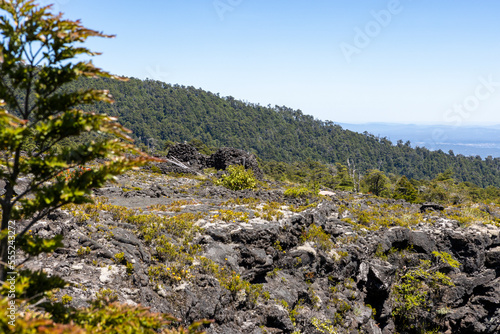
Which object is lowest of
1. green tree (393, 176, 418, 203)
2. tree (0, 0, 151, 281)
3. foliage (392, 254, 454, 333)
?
foliage (392, 254, 454, 333)

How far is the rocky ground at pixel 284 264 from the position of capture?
8641mm

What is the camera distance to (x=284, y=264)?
12664 millimetres

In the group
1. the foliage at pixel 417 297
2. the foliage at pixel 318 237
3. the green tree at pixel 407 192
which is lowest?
the foliage at pixel 417 297

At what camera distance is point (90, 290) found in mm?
7199

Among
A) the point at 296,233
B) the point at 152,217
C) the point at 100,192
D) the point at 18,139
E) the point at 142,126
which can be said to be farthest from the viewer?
the point at 142,126

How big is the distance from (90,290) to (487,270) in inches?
741

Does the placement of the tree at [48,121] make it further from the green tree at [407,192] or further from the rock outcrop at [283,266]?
the green tree at [407,192]

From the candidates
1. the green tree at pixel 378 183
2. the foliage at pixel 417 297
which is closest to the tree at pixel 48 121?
the foliage at pixel 417 297

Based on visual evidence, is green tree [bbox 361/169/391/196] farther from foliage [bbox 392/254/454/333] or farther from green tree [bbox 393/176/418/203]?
foliage [bbox 392/254/454/333]

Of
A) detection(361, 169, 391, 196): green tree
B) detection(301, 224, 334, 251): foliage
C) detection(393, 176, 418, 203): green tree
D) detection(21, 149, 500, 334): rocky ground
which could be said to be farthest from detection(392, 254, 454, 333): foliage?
detection(361, 169, 391, 196): green tree

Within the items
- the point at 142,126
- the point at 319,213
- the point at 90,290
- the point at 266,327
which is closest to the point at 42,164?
the point at 90,290

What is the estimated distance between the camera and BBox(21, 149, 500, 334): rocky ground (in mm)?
8641

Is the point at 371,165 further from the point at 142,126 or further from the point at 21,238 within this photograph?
the point at 21,238

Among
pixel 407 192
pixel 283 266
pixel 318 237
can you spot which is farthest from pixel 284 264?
pixel 407 192
